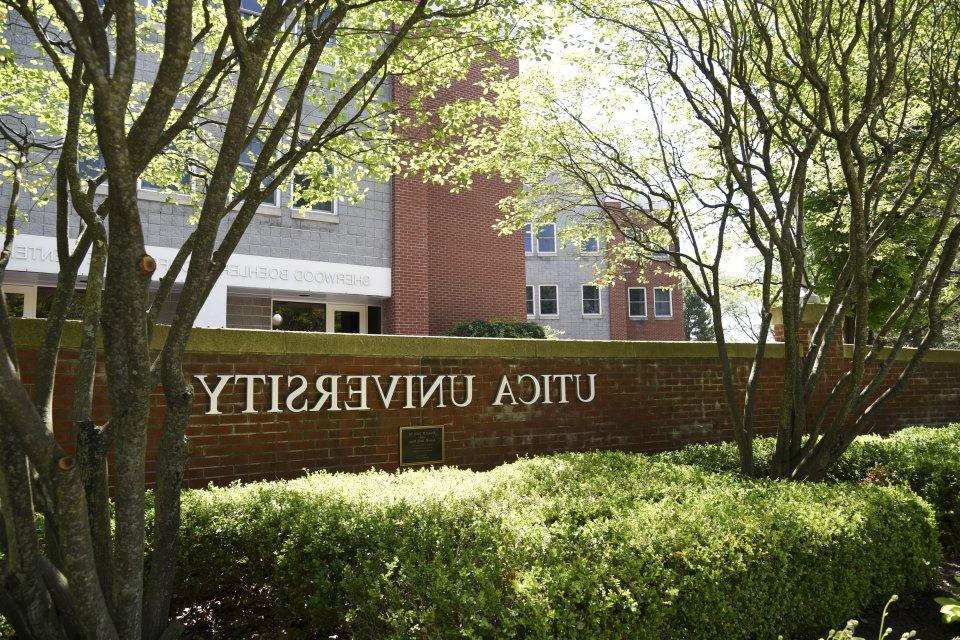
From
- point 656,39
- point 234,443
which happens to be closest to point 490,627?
point 234,443

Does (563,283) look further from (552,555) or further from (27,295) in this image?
(552,555)

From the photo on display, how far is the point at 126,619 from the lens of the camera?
8.81 feet

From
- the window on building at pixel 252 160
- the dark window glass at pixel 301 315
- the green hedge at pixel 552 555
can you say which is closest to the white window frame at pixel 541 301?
the dark window glass at pixel 301 315

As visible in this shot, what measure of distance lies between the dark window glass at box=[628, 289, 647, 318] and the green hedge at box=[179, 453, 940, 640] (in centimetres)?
2876

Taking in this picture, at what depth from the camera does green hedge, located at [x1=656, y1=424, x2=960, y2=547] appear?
5.94 m

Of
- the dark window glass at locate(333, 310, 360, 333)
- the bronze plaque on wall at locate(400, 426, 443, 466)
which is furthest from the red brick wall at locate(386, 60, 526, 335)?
the bronze plaque on wall at locate(400, 426, 443, 466)

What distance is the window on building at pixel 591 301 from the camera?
105 ft

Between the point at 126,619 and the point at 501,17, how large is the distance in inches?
202

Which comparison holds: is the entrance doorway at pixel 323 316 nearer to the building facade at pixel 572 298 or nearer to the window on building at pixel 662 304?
the building facade at pixel 572 298

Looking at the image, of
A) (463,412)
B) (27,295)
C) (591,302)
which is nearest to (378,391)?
(463,412)

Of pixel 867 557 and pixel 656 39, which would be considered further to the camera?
pixel 656 39

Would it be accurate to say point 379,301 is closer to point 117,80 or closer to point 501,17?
point 501,17

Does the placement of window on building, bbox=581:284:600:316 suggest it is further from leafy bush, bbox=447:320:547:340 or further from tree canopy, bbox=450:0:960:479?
tree canopy, bbox=450:0:960:479

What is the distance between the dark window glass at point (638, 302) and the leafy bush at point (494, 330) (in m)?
17.8
